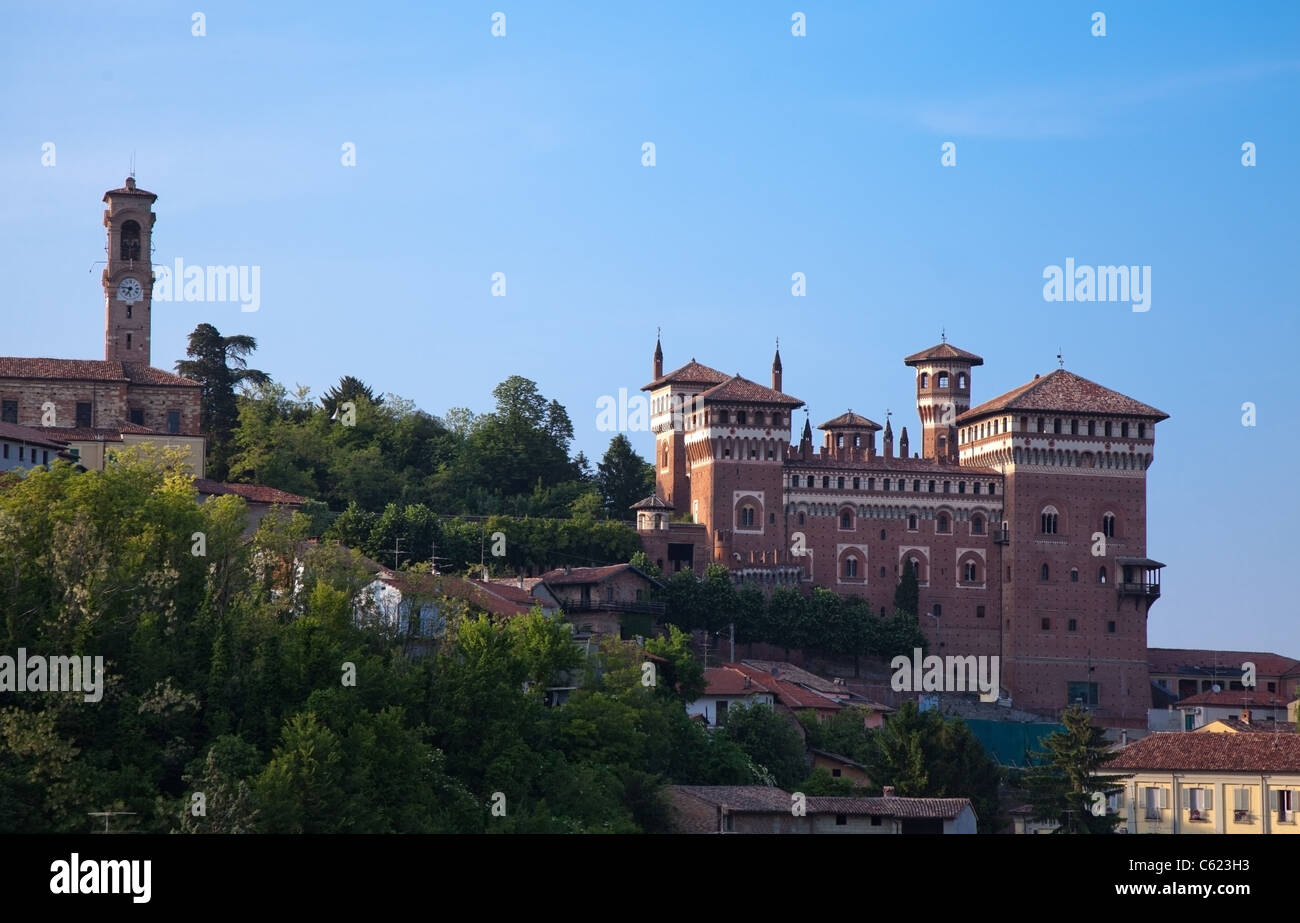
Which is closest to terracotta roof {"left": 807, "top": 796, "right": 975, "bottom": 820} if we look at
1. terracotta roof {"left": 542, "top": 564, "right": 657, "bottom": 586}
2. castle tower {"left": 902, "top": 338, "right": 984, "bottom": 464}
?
terracotta roof {"left": 542, "top": 564, "right": 657, "bottom": 586}

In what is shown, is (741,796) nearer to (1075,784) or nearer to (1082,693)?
(1075,784)

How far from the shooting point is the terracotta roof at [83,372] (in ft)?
277

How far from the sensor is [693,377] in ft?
331

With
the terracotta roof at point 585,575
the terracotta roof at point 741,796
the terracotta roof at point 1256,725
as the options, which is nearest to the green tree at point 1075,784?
the terracotta roof at point 741,796

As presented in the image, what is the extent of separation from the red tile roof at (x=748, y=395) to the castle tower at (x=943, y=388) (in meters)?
12.4

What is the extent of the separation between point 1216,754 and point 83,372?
46284 mm

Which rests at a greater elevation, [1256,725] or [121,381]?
[121,381]

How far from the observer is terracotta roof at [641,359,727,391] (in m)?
101

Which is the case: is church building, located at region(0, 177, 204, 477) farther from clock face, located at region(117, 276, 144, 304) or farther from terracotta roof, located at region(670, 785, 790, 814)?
terracotta roof, located at region(670, 785, 790, 814)

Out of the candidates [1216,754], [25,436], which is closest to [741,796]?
[1216,754]

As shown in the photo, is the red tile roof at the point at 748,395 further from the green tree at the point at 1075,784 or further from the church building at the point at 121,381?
the green tree at the point at 1075,784
